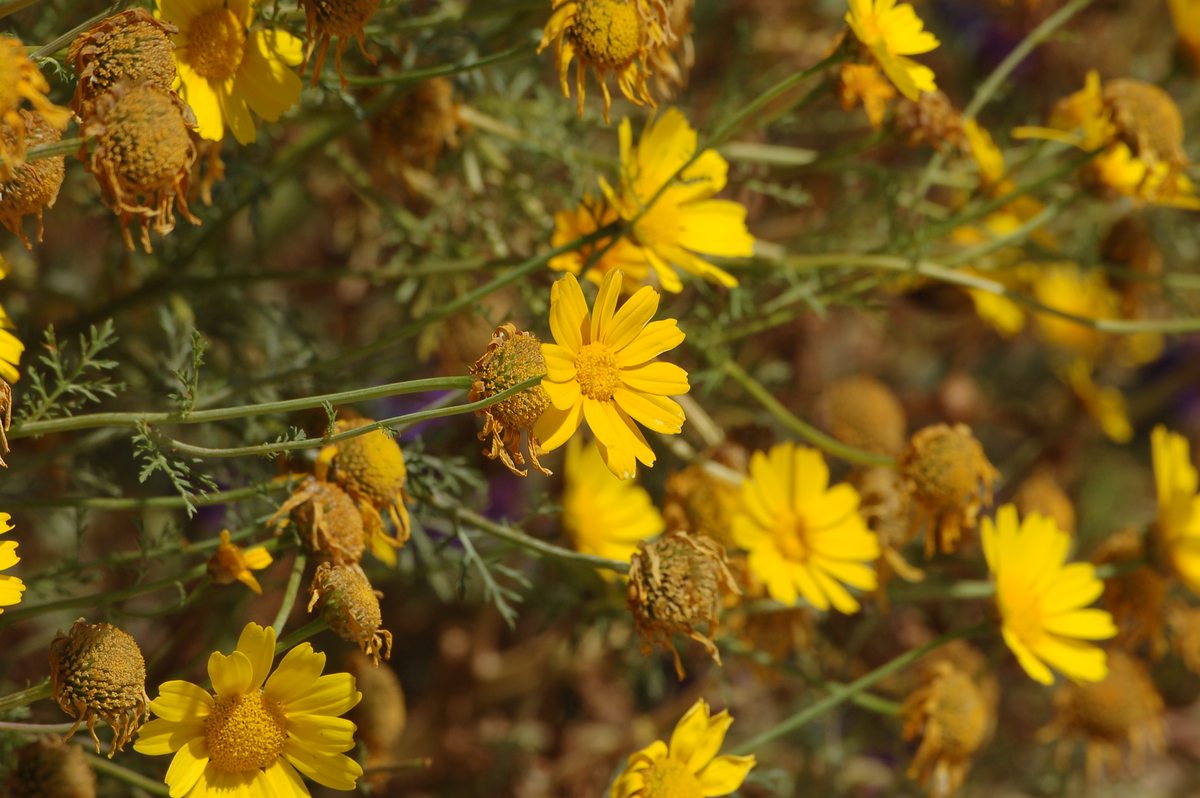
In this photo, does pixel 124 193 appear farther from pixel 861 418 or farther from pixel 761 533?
pixel 861 418

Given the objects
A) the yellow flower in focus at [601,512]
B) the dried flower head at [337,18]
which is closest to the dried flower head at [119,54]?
the dried flower head at [337,18]

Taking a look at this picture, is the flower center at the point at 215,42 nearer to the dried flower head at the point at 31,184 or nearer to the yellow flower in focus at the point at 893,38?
the dried flower head at the point at 31,184

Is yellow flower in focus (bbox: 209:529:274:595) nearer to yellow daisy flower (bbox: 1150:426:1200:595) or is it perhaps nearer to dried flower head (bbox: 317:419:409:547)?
dried flower head (bbox: 317:419:409:547)

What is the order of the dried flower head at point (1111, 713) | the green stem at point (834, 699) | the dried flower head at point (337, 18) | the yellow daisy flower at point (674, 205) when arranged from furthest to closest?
the dried flower head at point (1111, 713), the green stem at point (834, 699), the yellow daisy flower at point (674, 205), the dried flower head at point (337, 18)

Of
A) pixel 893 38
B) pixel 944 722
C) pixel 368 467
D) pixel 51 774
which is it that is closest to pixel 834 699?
pixel 944 722

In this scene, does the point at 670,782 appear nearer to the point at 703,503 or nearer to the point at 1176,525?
the point at 703,503

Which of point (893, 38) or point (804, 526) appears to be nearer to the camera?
point (893, 38)
